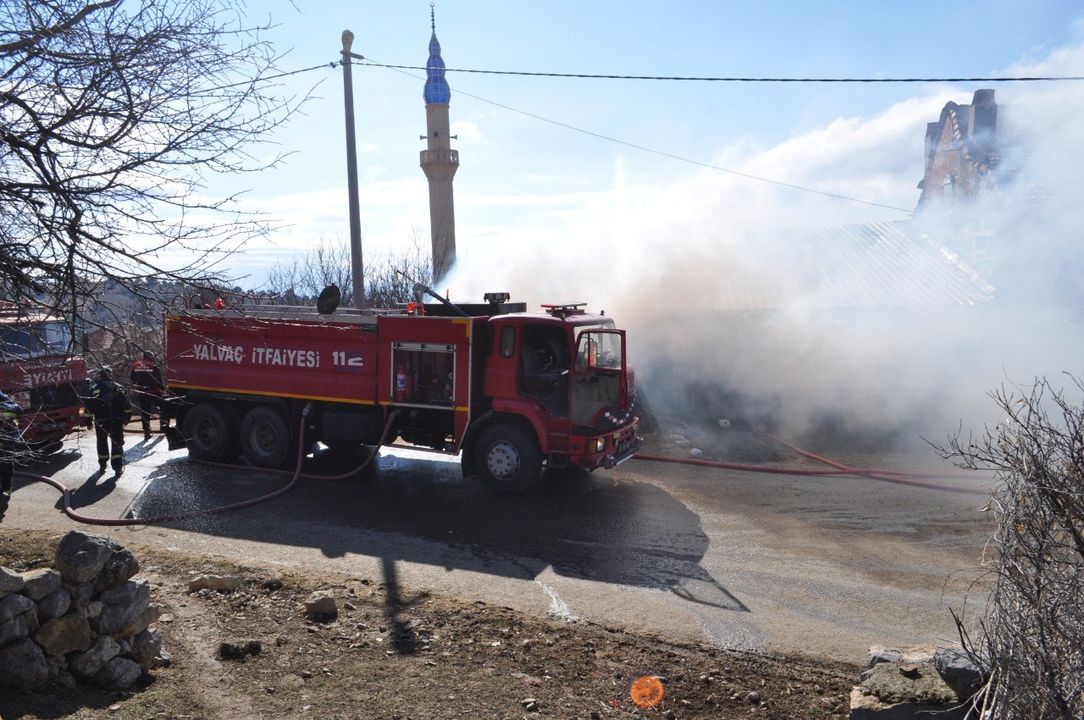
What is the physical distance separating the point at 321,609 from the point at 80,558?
6.40 ft

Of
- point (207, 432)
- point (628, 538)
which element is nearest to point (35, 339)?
point (628, 538)

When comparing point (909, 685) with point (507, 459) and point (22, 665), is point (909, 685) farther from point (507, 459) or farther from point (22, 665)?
point (507, 459)

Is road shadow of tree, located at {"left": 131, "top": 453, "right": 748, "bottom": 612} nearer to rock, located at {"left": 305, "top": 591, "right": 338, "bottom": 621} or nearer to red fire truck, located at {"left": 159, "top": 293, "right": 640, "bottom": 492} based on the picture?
red fire truck, located at {"left": 159, "top": 293, "right": 640, "bottom": 492}

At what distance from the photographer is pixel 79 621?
196 inches

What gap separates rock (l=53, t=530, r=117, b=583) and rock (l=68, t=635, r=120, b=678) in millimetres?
419

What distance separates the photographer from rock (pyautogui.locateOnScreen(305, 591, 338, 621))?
6.43 m

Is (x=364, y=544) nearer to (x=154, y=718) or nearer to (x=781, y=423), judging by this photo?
(x=154, y=718)

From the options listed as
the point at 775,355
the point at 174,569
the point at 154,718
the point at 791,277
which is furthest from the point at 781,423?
the point at 154,718

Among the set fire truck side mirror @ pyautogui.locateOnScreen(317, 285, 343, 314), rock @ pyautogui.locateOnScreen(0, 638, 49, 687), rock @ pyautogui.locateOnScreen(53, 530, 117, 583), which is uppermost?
fire truck side mirror @ pyautogui.locateOnScreen(317, 285, 343, 314)

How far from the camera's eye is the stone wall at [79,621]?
4688 millimetres

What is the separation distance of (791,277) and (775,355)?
3.54 meters

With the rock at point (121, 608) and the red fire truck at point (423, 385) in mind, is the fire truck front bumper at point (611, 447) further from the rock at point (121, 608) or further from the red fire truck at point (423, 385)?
the rock at point (121, 608)

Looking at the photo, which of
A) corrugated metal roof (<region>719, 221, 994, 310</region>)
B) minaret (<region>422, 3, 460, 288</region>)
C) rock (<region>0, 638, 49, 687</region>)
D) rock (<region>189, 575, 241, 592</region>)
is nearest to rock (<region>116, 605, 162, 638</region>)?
rock (<region>0, 638, 49, 687</region>)

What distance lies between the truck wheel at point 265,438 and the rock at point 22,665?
23.8 feet
